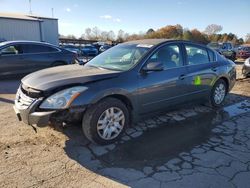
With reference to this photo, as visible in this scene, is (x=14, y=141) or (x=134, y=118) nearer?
(x=14, y=141)

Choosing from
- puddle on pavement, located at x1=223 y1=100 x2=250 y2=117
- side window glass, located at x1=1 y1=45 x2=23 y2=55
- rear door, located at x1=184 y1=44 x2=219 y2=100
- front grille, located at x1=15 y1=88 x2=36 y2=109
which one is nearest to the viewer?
front grille, located at x1=15 y1=88 x2=36 y2=109

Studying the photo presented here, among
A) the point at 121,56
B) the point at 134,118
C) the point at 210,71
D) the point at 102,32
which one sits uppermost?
the point at 102,32

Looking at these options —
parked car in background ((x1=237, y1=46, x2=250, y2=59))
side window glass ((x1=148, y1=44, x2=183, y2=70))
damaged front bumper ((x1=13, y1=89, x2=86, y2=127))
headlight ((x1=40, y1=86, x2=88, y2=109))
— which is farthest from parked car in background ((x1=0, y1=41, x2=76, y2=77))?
parked car in background ((x1=237, y1=46, x2=250, y2=59))

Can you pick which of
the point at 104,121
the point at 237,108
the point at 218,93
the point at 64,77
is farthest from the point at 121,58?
the point at 237,108

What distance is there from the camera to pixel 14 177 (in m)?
3.06

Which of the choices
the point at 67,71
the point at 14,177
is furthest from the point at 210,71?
the point at 14,177

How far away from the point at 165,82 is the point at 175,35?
46.1 meters

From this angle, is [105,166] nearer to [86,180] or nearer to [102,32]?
[86,180]

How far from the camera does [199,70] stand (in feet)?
17.8

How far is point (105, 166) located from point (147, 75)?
5.71 ft

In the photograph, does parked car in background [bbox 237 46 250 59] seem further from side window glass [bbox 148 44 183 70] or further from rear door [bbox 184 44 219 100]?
side window glass [bbox 148 44 183 70]

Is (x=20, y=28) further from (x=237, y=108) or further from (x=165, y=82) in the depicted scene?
(x=165, y=82)

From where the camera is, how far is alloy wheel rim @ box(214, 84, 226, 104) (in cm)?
609

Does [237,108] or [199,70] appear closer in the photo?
[199,70]
